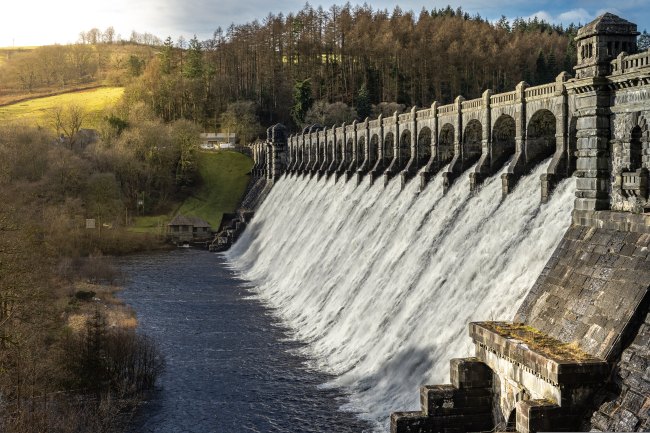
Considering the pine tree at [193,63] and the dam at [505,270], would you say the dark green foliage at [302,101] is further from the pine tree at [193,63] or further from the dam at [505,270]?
the dam at [505,270]

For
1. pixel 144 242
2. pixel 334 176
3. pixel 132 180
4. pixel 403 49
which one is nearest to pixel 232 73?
pixel 403 49

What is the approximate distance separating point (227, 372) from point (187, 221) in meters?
62.7

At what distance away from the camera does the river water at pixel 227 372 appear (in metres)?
25.6

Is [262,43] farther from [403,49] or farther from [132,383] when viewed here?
[132,383]

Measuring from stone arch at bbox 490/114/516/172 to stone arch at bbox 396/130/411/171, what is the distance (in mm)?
12948

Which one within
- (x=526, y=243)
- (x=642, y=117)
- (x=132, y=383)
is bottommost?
(x=132, y=383)

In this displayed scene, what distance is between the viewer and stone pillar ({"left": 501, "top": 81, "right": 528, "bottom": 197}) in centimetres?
3073

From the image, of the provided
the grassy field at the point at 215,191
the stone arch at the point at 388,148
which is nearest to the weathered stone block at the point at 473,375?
the stone arch at the point at 388,148

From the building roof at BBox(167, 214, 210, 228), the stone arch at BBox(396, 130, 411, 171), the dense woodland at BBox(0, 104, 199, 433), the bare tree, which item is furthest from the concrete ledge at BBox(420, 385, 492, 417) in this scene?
the bare tree

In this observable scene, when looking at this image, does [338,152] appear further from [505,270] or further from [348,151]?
[505,270]

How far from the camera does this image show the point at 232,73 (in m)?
154

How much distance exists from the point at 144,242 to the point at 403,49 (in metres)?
76.7

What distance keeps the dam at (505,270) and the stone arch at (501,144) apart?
112 millimetres

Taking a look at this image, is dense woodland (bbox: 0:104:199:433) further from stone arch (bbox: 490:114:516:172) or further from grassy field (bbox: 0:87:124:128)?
grassy field (bbox: 0:87:124:128)
